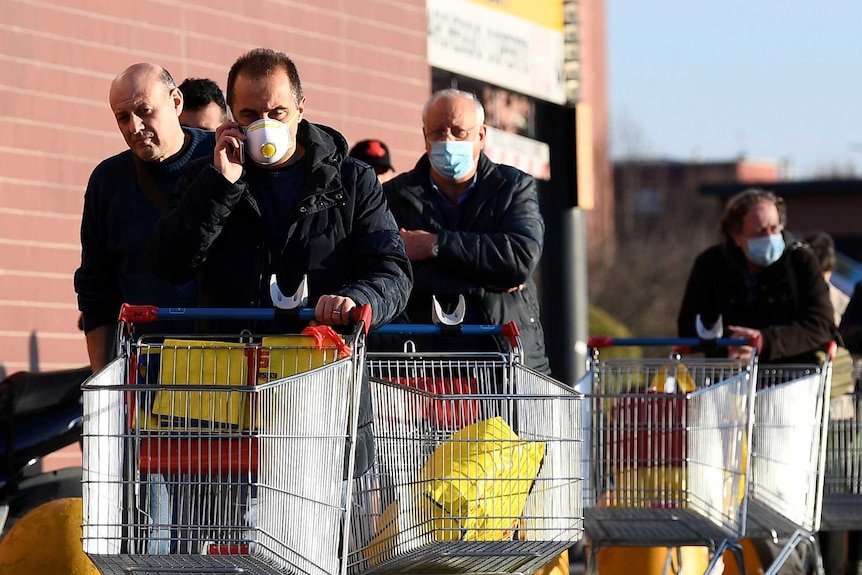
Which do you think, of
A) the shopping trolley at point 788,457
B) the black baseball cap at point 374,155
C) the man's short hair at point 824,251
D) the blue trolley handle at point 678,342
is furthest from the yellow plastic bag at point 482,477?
the man's short hair at point 824,251

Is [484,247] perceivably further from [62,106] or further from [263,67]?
[62,106]

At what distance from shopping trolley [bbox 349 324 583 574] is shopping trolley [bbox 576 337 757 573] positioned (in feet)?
3.78

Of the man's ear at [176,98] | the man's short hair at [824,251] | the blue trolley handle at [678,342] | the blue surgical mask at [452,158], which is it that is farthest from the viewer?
the man's short hair at [824,251]

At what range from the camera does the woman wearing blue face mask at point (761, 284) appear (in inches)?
314

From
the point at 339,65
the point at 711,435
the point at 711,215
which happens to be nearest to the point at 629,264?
the point at 711,215

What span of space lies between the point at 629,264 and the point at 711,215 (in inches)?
355

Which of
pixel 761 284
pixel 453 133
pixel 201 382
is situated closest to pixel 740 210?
pixel 761 284

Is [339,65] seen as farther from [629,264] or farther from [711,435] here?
[629,264]

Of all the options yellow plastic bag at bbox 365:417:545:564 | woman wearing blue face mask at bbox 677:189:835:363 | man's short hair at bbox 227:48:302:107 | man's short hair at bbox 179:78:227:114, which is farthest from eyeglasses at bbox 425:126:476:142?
woman wearing blue face mask at bbox 677:189:835:363

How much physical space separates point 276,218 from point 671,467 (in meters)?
1.99

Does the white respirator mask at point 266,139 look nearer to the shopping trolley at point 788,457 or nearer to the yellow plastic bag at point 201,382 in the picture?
the yellow plastic bag at point 201,382

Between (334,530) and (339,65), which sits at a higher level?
(339,65)

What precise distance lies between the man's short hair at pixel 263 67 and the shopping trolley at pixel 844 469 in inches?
141

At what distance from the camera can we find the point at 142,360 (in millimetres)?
4844
